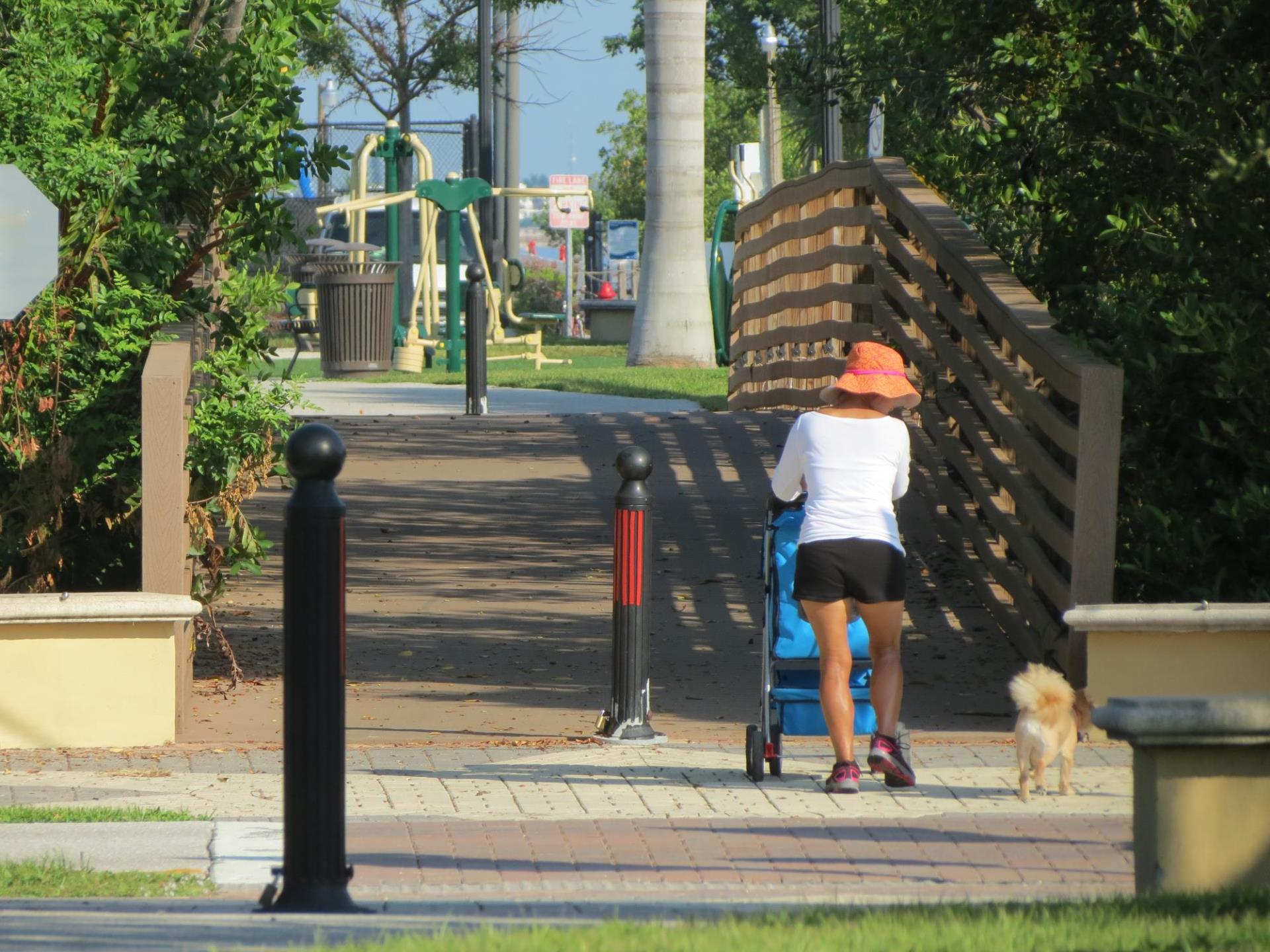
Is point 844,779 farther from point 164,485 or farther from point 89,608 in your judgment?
point 164,485

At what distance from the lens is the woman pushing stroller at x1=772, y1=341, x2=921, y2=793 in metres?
6.59

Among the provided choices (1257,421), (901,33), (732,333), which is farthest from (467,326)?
(1257,421)

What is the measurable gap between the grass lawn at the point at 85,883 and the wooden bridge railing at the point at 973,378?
12.4ft

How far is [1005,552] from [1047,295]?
139cm

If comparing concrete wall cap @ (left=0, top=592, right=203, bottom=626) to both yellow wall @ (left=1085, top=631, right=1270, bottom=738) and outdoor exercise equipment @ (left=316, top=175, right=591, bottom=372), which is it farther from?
outdoor exercise equipment @ (left=316, top=175, right=591, bottom=372)

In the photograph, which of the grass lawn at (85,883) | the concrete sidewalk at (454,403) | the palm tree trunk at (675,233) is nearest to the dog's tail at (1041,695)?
the grass lawn at (85,883)

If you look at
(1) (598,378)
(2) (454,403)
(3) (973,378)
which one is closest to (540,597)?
(3) (973,378)

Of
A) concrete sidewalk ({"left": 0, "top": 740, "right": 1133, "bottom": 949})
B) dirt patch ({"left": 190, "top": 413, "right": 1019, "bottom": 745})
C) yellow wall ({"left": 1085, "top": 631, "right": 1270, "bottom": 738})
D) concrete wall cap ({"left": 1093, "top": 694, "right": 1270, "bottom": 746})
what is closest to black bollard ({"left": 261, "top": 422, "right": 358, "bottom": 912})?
concrete sidewalk ({"left": 0, "top": 740, "right": 1133, "bottom": 949})

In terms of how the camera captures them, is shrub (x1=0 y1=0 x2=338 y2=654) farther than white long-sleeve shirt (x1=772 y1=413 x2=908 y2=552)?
Yes

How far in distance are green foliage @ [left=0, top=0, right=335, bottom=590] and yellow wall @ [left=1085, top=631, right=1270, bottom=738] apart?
148 inches

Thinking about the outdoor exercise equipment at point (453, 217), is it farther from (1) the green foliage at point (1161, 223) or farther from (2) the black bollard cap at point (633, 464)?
(2) the black bollard cap at point (633, 464)

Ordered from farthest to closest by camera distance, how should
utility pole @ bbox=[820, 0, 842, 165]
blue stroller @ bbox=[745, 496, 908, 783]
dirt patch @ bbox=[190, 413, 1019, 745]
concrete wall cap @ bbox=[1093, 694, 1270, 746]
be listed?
utility pole @ bbox=[820, 0, 842, 165]
dirt patch @ bbox=[190, 413, 1019, 745]
blue stroller @ bbox=[745, 496, 908, 783]
concrete wall cap @ bbox=[1093, 694, 1270, 746]

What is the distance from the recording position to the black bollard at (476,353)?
16.2 metres

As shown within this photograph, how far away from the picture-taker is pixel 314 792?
184 inches
